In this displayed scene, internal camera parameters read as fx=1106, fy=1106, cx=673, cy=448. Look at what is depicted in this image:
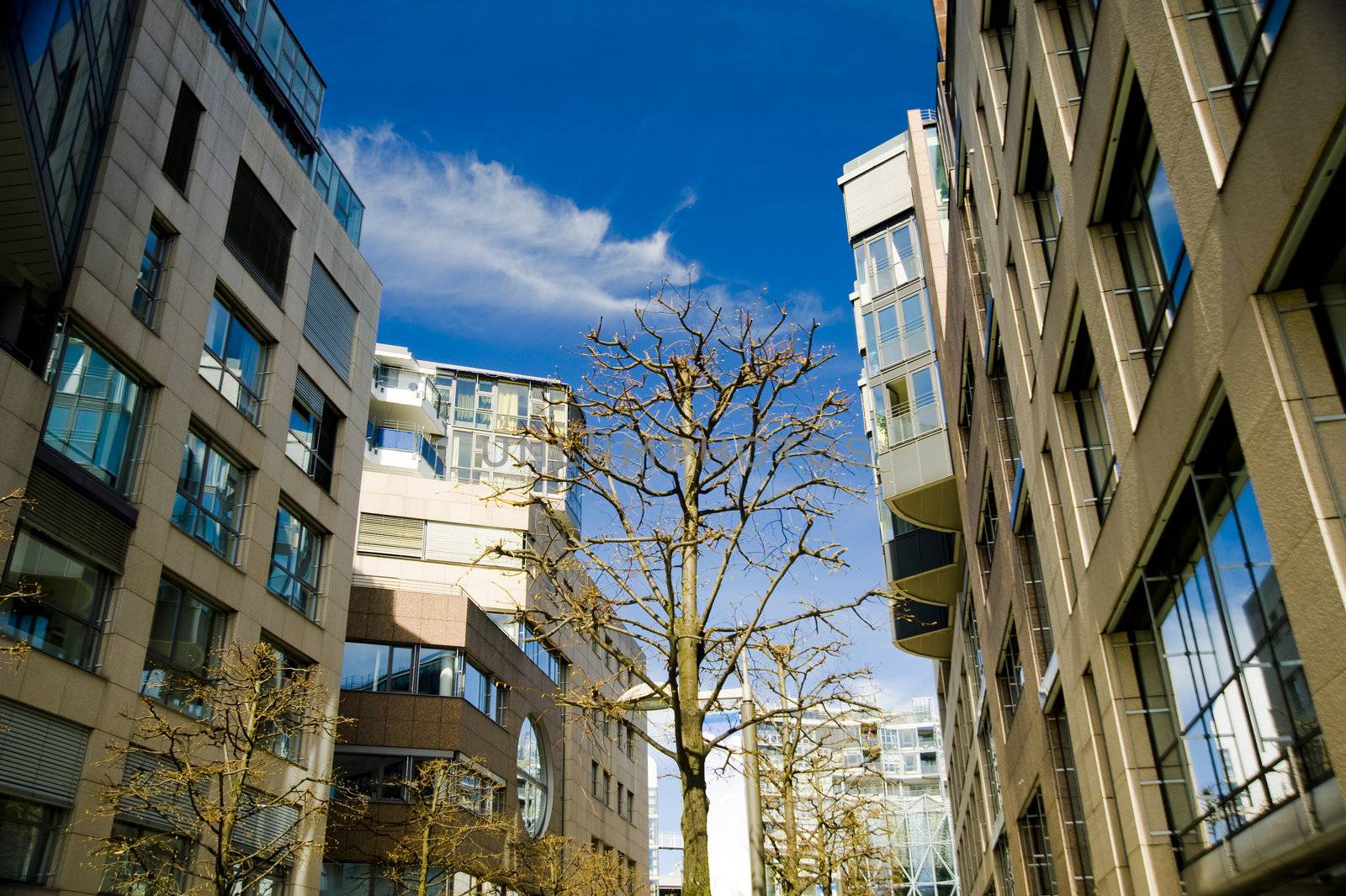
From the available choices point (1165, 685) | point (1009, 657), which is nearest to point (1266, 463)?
point (1165, 685)

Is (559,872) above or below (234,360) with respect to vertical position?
below

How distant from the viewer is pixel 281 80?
99.5 feet

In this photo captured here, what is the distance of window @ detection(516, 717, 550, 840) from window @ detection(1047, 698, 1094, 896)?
25.5 m

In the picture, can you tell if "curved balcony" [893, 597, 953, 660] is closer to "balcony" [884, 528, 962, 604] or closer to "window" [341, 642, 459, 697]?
"balcony" [884, 528, 962, 604]

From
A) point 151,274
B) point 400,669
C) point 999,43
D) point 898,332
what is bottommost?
point 400,669

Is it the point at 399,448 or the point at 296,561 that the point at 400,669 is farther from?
the point at 399,448

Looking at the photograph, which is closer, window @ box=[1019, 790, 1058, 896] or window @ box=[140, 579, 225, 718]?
window @ box=[140, 579, 225, 718]

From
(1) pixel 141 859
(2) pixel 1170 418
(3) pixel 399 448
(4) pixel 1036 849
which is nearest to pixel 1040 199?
(2) pixel 1170 418

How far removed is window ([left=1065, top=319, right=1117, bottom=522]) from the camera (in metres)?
15.2

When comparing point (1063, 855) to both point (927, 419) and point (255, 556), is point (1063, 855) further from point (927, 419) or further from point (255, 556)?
point (255, 556)

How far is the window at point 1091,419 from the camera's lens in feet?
50.0

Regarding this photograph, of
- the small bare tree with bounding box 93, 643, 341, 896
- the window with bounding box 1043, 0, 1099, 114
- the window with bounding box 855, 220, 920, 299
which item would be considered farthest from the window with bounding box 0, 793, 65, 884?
the window with bounding box 855, 220, 920, 299

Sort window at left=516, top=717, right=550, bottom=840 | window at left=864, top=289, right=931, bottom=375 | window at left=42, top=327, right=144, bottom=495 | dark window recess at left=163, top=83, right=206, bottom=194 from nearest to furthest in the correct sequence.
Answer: window at left=42, top=327, right=144, bottom=495
dark window recess at left=163, top=83, right=206, bottom=194
window at left=864, top=289, right=931, bottom=375
window at left=516, top=717, right=550, bottom=840

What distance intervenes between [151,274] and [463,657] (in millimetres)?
17969
